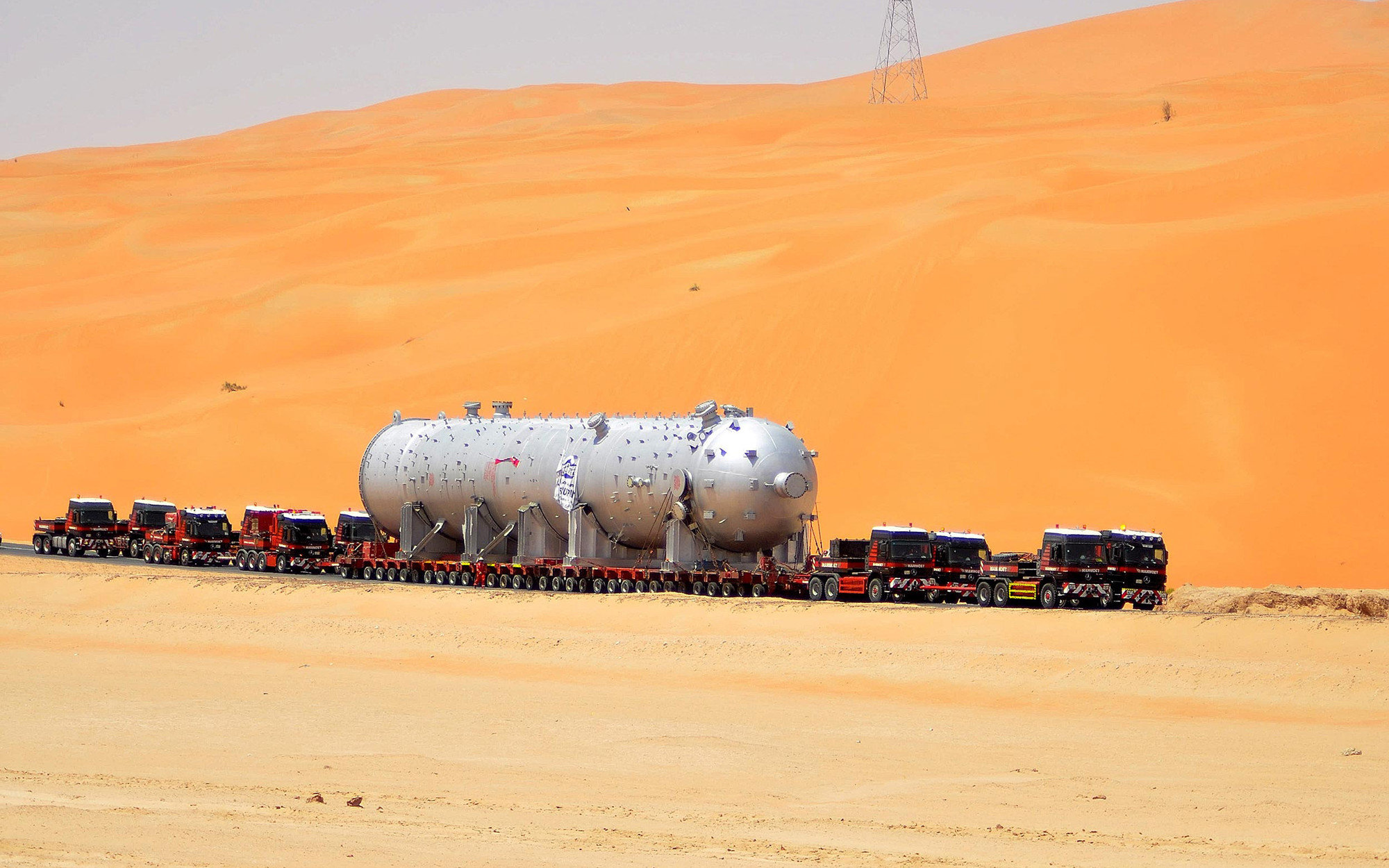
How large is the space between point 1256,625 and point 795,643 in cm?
752

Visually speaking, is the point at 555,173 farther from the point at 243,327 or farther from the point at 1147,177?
the point at 1147,177

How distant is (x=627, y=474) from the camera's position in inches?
1499

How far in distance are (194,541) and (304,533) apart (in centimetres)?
472

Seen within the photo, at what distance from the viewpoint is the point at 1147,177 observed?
6581 cm

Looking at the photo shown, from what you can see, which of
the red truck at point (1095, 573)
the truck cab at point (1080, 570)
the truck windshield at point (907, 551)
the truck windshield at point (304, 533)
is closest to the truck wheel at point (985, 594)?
the red truck at point (1095, 573)

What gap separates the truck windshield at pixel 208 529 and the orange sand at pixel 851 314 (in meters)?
6.02

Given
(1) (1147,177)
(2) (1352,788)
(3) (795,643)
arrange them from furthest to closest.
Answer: (1) (1147,177) < (3) (795,643) < (2) (1352,788)

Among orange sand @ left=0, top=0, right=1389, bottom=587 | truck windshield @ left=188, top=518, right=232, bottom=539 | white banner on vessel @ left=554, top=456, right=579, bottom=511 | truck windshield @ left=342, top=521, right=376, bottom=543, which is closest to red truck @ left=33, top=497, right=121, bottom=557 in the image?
truck windshield @ left=188, top=518, right=232, bottom=539

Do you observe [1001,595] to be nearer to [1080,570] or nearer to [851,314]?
[1080,570]

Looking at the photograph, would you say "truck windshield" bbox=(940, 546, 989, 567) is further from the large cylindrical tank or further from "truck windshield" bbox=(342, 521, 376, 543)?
"truck windshield" bbox=(342, 521, 376, 543)

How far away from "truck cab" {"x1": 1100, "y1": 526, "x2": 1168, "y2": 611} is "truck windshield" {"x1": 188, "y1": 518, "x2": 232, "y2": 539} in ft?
93.9

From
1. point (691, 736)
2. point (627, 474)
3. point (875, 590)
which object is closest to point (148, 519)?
point (627, 474)

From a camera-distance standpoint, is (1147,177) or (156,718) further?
(1147,177)

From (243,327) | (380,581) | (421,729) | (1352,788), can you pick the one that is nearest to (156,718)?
(421,729)
